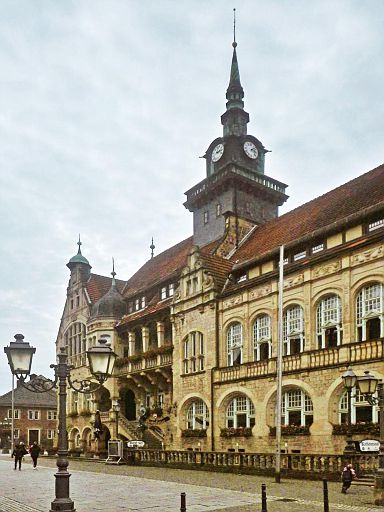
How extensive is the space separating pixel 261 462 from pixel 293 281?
30.0 ft

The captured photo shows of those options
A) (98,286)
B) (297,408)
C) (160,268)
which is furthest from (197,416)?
(98,286)

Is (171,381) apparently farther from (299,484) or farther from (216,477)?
(299,484)

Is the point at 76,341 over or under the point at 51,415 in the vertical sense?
over

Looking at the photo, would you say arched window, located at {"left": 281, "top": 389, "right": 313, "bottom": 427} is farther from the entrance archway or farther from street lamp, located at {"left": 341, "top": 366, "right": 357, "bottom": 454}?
the entrance archway

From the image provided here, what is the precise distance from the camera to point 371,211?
94.5 feet

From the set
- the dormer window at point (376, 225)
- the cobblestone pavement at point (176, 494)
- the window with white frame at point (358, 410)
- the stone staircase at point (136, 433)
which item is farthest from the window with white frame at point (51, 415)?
the dormer window at point (376, 225)

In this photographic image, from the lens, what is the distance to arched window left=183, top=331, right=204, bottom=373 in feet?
127

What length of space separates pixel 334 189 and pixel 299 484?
2015cm

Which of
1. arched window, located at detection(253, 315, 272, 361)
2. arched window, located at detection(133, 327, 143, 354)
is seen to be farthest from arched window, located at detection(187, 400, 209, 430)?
arched window, located at detection(133, 327, 143, 354)

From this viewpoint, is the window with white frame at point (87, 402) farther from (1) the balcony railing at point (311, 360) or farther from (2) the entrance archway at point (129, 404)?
(1) the balcony railing at point (311, 360)

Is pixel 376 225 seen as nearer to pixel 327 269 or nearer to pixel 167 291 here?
pixel 327 269

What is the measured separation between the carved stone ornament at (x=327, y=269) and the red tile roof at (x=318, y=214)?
2.11 meters

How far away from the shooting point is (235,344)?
119 feet

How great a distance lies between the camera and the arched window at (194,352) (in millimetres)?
38594
